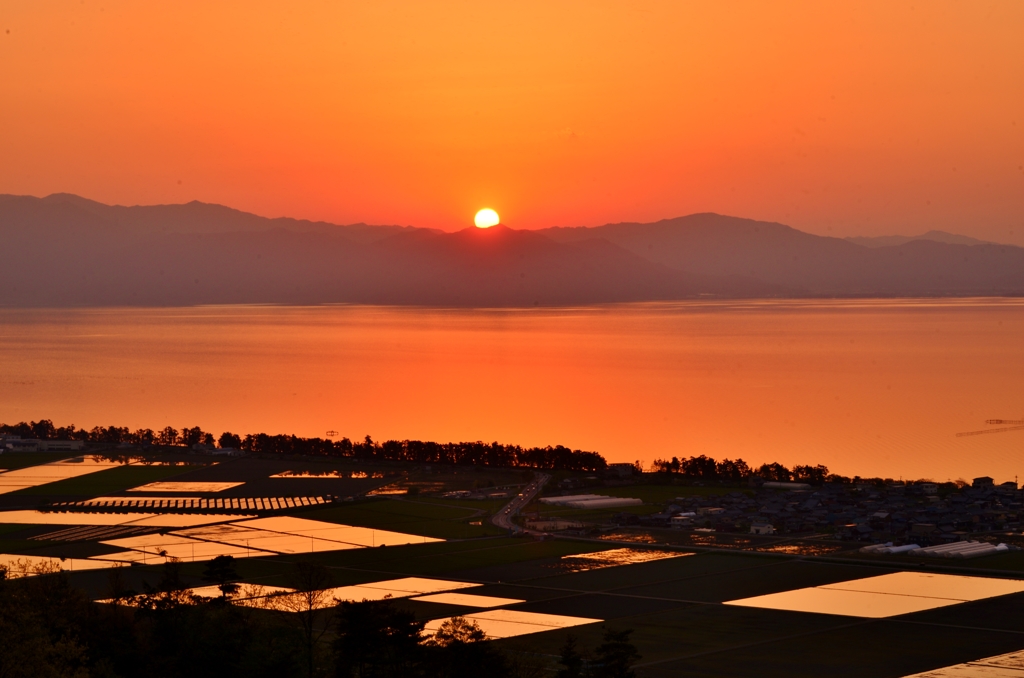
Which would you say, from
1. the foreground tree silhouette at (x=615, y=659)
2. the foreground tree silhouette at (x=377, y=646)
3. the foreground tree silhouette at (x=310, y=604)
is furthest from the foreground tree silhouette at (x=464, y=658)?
the foreground tree silhouette at (x=310, y=604)

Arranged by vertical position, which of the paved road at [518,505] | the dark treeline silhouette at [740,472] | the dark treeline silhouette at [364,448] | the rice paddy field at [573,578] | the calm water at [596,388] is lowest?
the rice paddy field at [573,578]

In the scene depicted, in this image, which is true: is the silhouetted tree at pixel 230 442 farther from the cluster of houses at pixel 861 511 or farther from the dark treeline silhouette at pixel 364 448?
the cluster of houses at pixel 861 511

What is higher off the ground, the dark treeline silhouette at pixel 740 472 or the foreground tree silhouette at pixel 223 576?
the dark treeline silhouette at pixel 740 472

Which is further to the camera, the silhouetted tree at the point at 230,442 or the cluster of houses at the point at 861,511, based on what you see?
the silhouetted tree at the point at 230,442

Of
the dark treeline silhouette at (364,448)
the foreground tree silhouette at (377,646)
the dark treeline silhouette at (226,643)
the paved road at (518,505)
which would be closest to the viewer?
the dark treeline silhouette at (226,643)

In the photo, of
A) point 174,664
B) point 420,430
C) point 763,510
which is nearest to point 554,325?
point 420,430
